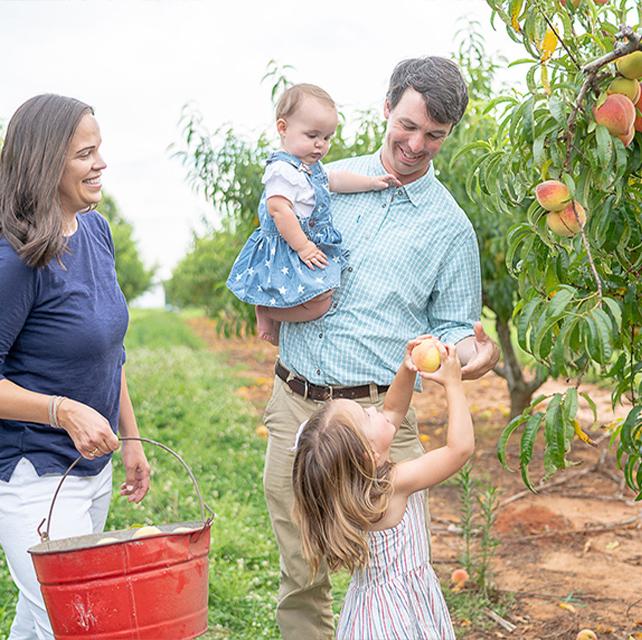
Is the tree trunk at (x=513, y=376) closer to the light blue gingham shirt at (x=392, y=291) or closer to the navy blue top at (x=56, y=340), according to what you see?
the light blue gingham shirt at (x=392, y=291)

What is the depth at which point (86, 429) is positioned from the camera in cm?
229

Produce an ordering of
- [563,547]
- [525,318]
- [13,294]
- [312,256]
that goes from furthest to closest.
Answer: [563,547]
[312,256]
[13,294]
[525,318]

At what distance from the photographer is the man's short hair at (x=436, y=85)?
2.73 m

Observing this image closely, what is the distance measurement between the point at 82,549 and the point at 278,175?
130cm

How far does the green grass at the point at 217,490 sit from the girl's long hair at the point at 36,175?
189 cm

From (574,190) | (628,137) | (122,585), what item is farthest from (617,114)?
(122,585)

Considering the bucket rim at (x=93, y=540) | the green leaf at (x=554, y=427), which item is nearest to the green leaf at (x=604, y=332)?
the green leaf at (x=554, y=427)

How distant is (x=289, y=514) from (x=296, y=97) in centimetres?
126

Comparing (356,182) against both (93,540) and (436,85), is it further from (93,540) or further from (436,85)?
(93,540)

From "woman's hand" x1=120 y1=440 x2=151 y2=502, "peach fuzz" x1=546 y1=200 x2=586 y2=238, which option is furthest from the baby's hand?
"woman's hand" x1=120 y1=440 x2=151 y2=502

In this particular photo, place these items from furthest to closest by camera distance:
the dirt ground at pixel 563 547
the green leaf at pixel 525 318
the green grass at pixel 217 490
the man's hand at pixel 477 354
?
the green grass at pixel 217 490, the dirt ground at pixel 563 547, the man's hand at pixel 477 354, the green leaf at pixel 525 318

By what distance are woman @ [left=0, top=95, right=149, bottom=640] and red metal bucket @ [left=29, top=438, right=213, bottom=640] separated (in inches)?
9.6

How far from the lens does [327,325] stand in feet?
9.56

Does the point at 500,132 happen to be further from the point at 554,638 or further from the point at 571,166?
the point at 554,638
